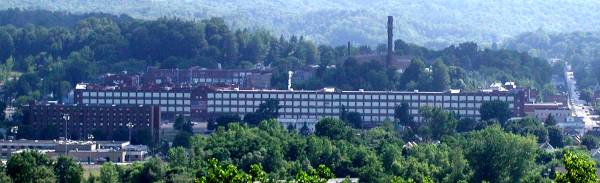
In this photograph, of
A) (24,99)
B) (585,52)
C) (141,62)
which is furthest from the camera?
(585,52)

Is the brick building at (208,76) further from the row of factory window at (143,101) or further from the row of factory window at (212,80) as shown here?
the row of factory window at (143,101)

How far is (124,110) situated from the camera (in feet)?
220

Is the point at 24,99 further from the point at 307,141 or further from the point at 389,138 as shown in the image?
the point at 307,141

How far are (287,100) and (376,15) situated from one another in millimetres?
81120

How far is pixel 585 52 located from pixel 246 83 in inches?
1643

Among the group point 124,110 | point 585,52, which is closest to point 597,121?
point 124,110

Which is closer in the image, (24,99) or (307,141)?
(307,141)

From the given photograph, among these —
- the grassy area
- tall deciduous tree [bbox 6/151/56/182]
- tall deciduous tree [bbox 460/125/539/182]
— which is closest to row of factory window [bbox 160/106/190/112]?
the grassy area

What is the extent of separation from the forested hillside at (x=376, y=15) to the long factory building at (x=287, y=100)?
182 feet

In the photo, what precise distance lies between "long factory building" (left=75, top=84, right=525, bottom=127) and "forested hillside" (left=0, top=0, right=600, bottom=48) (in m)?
55.4

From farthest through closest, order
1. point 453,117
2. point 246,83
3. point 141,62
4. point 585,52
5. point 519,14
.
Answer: point 519,14 → point 585,52 → point 141,62 → point 246,83 → point 453,117

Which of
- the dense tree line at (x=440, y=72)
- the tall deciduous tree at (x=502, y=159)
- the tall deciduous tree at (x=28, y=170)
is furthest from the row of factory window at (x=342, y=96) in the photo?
the tall deciduous tree at (x=28, y=170)

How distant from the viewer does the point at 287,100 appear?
73375 millimetres

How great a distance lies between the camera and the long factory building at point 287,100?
239ft
